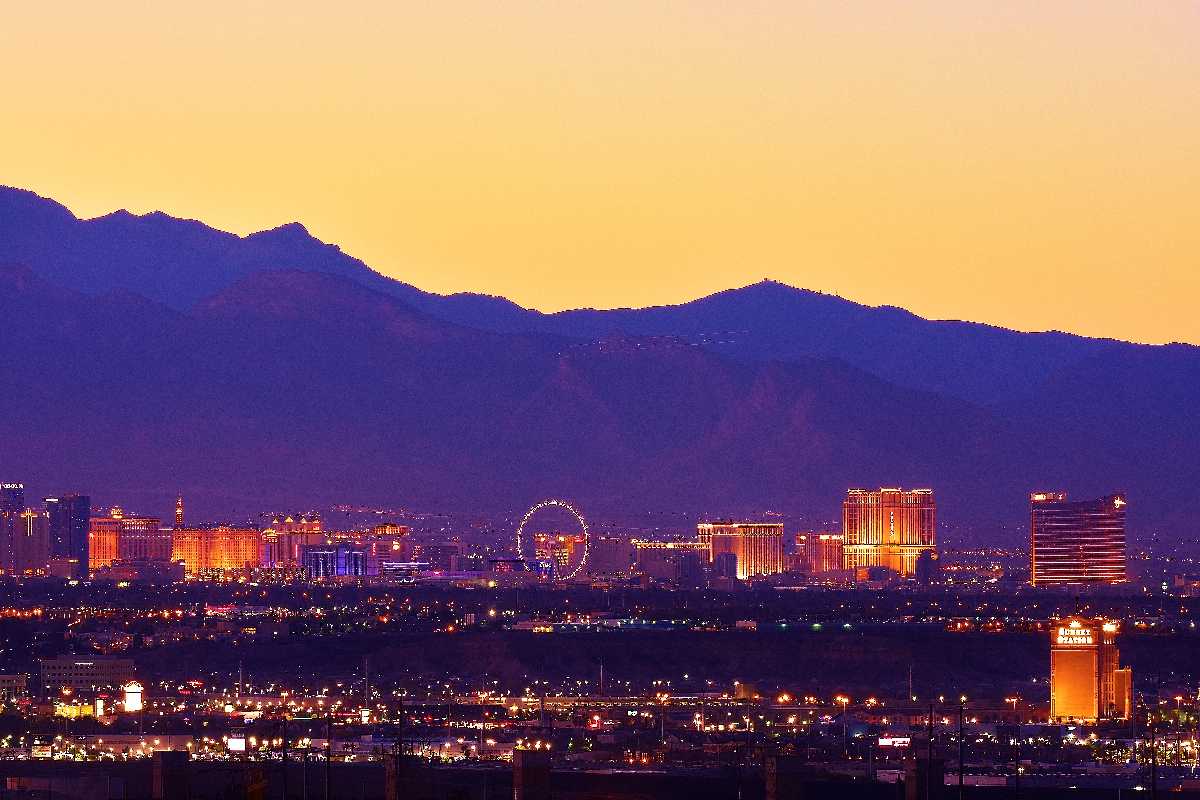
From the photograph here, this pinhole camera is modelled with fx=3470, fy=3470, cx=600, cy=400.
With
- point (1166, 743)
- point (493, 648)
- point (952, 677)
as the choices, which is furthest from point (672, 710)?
point (493, 648)

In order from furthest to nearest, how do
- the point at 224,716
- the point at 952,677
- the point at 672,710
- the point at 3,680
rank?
the point at 952,677 < the point at 3,680 < the point at 672,710 < the point at 224,716

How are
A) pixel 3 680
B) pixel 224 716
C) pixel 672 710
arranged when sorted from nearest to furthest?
pixel 224 716 < pixel 672 710 < pixel 3 680

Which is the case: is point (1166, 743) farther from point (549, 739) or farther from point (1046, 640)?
point (1046, 640)

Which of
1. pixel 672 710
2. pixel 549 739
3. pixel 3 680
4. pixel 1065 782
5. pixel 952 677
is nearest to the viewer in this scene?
pixel 1065 782

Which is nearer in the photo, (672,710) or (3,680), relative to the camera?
(672,710)

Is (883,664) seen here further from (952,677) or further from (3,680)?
(3,680)

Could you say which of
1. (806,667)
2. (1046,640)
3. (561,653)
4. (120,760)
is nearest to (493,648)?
(561,653)
